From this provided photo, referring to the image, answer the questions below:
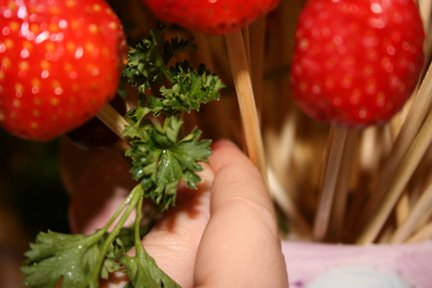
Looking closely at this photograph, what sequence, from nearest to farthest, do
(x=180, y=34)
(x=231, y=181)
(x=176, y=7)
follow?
(x=176, y=7)
(x=231, y=181)
(x=180, y=34)

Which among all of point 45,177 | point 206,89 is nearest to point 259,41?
point 206,89

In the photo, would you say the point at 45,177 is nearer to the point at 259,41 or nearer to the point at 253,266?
the point at 259,41

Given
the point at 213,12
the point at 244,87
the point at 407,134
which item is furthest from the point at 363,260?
the point at 213,12

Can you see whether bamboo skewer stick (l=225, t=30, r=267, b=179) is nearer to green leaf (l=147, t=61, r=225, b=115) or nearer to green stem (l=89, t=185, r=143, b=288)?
green leaf (l=147, t=61, r=225, b=115)

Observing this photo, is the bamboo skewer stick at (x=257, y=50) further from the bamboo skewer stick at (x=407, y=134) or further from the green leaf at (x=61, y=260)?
the green leaf at (x=61, y=260)

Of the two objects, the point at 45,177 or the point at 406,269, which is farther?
the point at 45,177

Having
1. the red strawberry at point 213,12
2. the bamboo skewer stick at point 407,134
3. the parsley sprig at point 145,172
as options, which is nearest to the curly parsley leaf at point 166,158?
the parsley sprig at point 145,172

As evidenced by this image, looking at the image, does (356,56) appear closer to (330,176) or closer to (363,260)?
(330,176)

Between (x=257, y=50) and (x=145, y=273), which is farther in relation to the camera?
(x=257, y=50)
